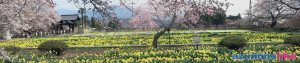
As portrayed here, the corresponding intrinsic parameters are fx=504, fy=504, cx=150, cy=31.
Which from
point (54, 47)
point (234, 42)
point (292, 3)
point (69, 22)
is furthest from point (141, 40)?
point (69, 22)

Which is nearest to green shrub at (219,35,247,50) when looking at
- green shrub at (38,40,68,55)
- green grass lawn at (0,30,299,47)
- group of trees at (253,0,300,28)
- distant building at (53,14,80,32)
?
green grass lawn at (0,30,299,47)

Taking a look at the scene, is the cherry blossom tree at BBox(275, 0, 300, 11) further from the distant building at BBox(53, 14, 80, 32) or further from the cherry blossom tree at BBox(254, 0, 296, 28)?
the distant building at BBox(53, 14, 80, 32)

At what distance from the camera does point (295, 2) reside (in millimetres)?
46656

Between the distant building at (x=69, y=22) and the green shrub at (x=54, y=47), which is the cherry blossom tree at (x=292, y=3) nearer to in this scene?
the distant building at (x=69, y=22)

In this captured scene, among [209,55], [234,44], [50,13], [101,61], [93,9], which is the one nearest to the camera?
[93,9]

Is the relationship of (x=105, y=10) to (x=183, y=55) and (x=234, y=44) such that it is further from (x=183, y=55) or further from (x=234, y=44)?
(x=234, y=44)

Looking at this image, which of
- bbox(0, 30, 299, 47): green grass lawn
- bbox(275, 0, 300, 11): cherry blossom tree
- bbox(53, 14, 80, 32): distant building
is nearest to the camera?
bbox(0, 30, 299, 47): green grass lawn

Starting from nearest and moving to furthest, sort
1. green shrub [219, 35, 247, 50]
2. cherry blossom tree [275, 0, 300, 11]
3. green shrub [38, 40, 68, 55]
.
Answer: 1. green shrub [219, 35, 247, 50]
2. green shrub [38, 40, 68, 55]
3. cherry blossom tree [275, 0, 300, 11]

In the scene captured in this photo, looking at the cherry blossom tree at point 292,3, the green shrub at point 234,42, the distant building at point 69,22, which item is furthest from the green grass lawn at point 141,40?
the distant building at point 69,22

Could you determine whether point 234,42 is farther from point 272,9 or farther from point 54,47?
point 272,9

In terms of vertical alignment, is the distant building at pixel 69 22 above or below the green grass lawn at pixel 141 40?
below

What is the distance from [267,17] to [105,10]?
50.4 m

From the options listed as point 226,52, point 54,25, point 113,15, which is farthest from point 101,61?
point 54,25

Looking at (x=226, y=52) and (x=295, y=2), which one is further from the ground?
(x=226, y=52)
